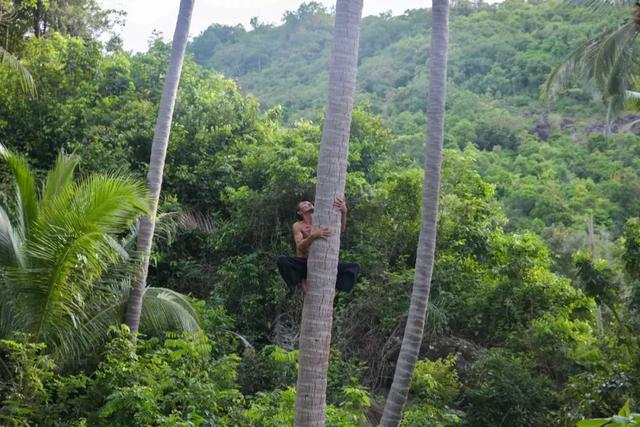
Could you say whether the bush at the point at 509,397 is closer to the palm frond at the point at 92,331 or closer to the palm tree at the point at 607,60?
the palm frond at the point at 92,331

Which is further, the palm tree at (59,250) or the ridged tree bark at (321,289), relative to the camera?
the palm tree at (59,250)

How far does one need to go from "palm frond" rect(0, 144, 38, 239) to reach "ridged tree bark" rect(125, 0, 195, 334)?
1396 millimetres

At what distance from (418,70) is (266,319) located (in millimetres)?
26860

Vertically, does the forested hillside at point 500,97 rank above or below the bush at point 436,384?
above

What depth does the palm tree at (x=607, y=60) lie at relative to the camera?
1405 cm

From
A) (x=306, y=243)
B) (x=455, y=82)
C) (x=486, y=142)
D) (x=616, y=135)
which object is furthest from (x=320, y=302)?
(x=455, y=82)

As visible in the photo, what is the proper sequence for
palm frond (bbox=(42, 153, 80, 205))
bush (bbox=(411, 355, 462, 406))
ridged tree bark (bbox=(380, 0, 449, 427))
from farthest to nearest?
1. bush (bbox=(411, 355, 462, 406))
2. palm frond (bbox=(42, 153, 80, 205))
3. ridged tree bark (bbox=(380, 0, 449, 427))

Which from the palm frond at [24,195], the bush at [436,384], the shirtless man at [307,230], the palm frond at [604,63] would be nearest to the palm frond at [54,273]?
the palm frond at [24,195]

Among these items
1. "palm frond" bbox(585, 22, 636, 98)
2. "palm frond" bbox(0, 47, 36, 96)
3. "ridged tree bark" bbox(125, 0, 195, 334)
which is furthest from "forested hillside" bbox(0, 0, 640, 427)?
"palm frond" bbox(585, 22, 636, 98)

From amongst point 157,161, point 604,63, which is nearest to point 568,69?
point 604,63

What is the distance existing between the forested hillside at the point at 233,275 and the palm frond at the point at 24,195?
3 cm

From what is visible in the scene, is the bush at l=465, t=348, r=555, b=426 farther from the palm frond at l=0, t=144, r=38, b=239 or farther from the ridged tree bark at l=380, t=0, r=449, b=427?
the palm frond at l=0, t=144, r=38, b=239

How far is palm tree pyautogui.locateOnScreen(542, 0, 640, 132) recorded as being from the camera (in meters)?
14.1

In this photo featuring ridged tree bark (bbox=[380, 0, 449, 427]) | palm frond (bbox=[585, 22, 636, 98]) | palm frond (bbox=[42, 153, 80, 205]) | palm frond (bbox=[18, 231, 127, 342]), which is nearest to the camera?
ridged tree bark (bbox=[380, 0, 449, 427])
